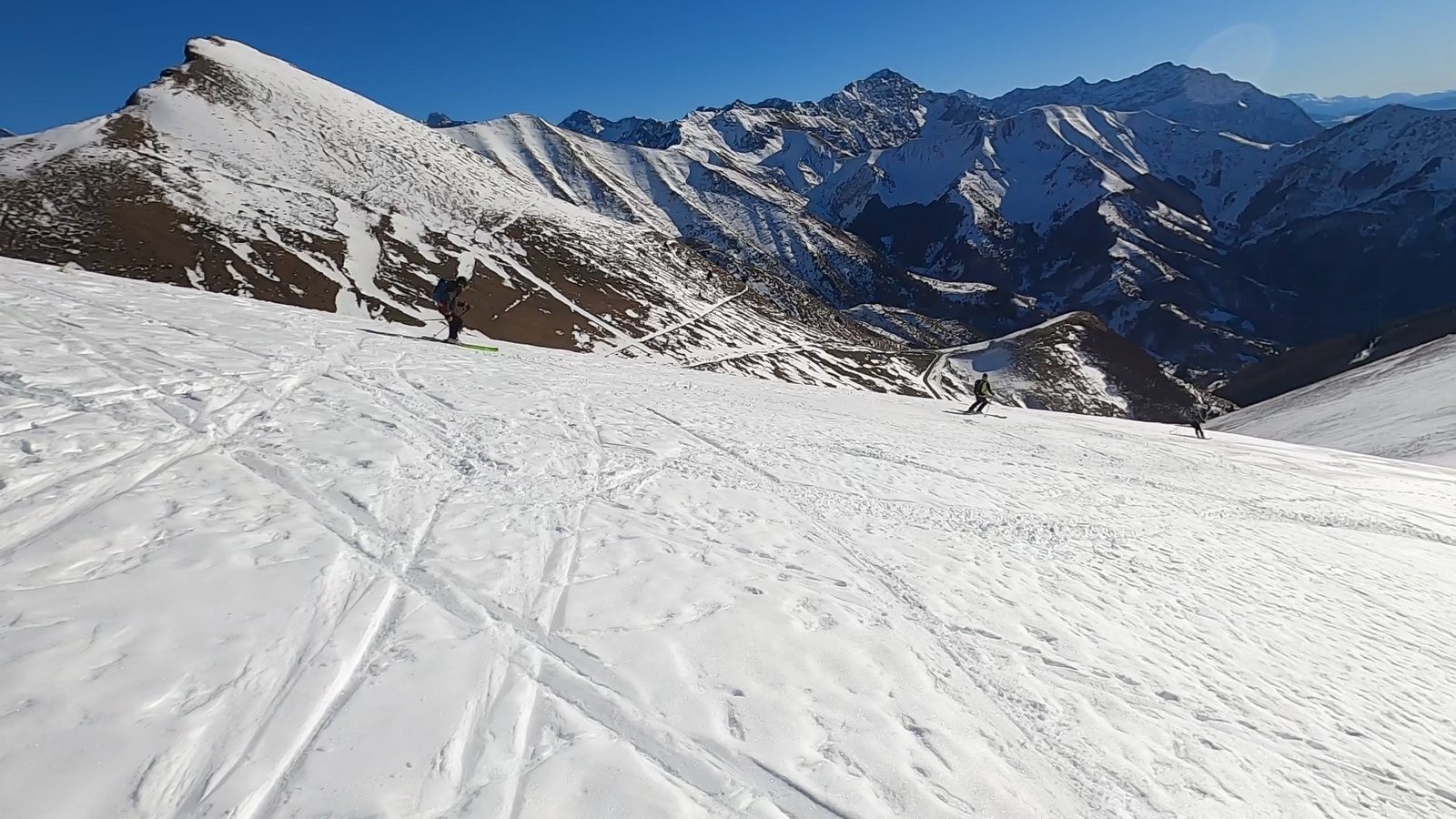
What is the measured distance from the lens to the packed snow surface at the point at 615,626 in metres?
4.57

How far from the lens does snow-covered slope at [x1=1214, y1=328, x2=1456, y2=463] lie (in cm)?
2861

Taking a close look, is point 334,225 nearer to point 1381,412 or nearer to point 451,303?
point 451,303

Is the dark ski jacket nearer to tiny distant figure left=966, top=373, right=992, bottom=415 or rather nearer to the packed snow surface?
the packed snow surface

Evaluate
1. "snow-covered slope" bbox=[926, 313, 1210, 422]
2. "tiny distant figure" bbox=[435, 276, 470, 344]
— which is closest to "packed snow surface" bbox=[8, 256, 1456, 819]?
"tiny distant figure" bbox=[435, 276, 470, 344]

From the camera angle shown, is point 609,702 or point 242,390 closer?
point 609,702

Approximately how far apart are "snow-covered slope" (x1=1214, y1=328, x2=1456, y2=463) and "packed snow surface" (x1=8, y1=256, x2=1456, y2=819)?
17.1 m

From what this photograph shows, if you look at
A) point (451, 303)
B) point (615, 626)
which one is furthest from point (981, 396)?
point (615, 626)

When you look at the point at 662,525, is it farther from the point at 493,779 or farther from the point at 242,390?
the point at 242,390

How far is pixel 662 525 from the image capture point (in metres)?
9.20

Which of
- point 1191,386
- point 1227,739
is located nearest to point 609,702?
point 1227,739

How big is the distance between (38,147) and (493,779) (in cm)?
12135

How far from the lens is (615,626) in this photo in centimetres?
646

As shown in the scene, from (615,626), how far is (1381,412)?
4617 cm

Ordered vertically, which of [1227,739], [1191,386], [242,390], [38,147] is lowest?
[1191,386]
